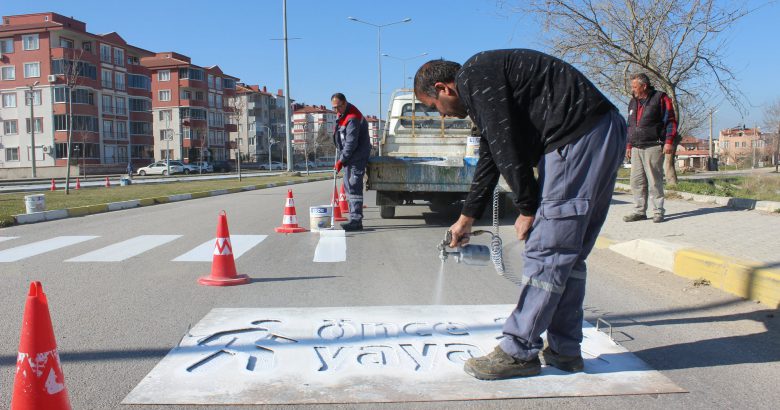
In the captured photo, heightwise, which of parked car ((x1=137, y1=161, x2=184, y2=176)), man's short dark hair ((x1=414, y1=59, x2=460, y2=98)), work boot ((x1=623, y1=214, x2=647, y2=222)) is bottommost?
work boot ((x1=623, y1=214, x2=647, y2=222))

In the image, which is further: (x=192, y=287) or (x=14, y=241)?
(x=14, y=241)

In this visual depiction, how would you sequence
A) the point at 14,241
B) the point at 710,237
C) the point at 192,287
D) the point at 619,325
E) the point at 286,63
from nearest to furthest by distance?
the point at 619,325
the point at 192,287
the point at 710,237
the point at 14,241
the point at 286,63

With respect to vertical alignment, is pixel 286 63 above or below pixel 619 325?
above

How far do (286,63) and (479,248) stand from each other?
1418 inches

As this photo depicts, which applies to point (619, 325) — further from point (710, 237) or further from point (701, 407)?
point (710, 237)

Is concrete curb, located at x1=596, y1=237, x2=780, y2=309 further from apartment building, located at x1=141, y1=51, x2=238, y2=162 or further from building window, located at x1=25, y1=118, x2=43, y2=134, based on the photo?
apartment building, located at x1=141, y1=51, x2=238, y2=162

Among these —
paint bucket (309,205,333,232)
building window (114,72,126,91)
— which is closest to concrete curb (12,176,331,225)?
paint bucket (309,205,333,232)

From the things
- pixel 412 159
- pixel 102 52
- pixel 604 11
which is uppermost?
pixel 102 52

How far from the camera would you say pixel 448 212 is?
43.5 feet

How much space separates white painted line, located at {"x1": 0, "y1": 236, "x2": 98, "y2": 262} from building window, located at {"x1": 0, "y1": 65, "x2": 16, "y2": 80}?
64.4 meters

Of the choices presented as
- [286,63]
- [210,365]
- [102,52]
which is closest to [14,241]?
[210,365]

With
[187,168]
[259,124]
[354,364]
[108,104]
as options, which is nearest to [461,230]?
[354,364]

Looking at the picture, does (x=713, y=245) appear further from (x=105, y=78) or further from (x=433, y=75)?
(x=105, y=78)

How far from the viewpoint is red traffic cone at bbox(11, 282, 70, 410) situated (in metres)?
2.69
